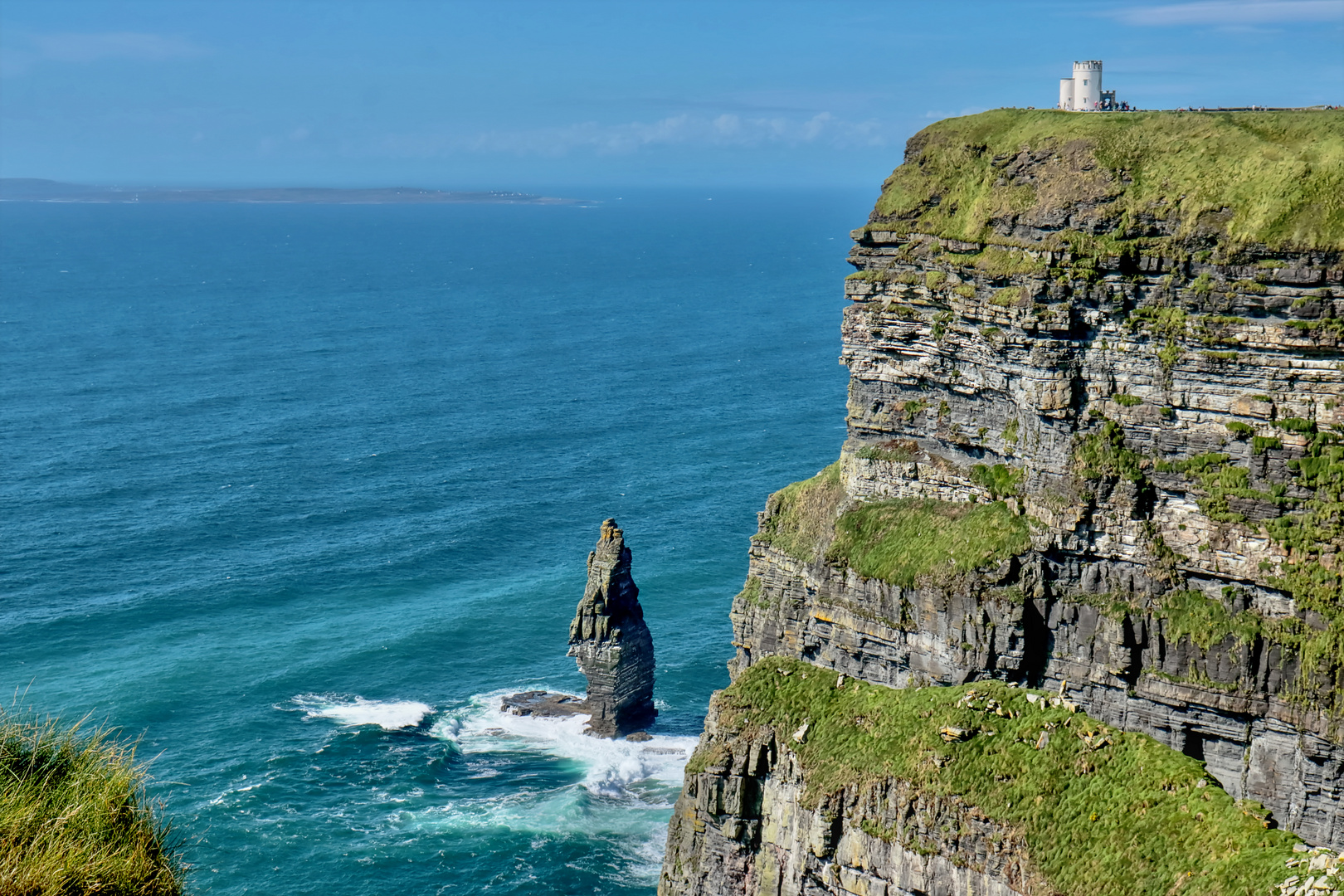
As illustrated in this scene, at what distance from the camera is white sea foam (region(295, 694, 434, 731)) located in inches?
3698

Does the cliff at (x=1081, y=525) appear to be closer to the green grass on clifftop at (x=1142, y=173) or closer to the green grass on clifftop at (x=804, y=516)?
the green grass on clifftop at (x=1142, y=173)

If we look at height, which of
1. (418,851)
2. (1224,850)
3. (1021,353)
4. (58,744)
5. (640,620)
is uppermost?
(1021,353)

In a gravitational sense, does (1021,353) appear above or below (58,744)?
above

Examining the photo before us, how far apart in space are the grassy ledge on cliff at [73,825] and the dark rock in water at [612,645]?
187 feet

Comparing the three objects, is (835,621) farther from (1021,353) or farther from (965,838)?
(965,838)

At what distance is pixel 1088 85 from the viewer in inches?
2945

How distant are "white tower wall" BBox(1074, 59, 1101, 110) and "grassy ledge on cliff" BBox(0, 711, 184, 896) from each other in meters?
59.3

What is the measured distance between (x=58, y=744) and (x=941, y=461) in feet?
150

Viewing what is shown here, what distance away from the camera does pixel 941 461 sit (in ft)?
228

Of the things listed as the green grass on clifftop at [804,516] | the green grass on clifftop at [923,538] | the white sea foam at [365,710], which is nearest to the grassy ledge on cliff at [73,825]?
the green grass on clifftop at [923,538]

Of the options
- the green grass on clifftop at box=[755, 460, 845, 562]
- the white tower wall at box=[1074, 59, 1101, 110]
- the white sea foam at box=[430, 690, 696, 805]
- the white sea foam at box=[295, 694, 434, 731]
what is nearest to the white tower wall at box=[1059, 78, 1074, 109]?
the white tower wall at box=[1074, 59, 1101, 110]

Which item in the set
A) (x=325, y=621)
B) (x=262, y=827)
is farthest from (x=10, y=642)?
(x=262, y=827)

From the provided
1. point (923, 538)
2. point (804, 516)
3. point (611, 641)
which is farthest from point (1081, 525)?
point (611, 641)

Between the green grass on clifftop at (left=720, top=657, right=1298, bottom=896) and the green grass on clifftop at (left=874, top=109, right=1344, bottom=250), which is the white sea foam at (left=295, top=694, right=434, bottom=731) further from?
the green grass on clifftop at (left=874, top=109, right=1344, bottom=250)
